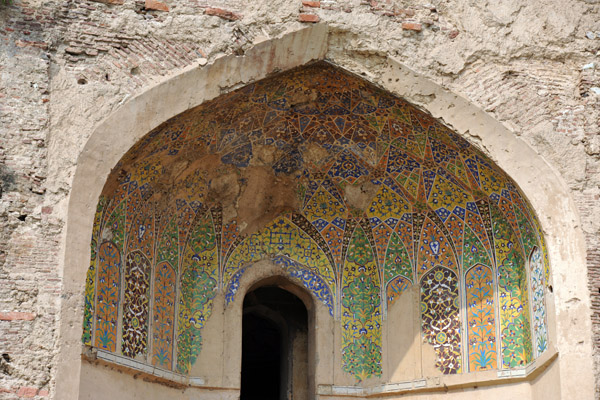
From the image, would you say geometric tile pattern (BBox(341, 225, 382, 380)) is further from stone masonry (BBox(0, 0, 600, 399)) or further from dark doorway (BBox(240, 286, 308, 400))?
stone masonry (BBox(0, 0, 600, 399))

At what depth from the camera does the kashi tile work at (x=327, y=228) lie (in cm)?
902

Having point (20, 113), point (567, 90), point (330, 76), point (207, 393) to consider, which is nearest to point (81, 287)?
point (20, 113)

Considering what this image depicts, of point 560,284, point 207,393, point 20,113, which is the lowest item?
point 207,393

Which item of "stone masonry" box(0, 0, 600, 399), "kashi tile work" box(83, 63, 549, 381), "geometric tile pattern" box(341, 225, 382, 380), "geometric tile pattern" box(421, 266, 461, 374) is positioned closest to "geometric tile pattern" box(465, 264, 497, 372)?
"kashi tile work" box(83, 63, 549, 381)

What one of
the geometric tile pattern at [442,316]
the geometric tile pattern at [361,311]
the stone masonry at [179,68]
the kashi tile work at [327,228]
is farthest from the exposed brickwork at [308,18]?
the geometric tile pattern at [442,316]

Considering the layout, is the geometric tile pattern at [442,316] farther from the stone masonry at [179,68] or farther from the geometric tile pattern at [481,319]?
the stone masonry at [179,68]

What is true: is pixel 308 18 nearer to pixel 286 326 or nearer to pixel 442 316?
pixel 442 316

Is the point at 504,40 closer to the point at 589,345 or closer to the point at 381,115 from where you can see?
the point at 381,115

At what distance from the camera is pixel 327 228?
10133mm

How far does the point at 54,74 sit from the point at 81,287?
65.7 inches

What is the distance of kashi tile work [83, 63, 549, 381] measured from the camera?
9016mm

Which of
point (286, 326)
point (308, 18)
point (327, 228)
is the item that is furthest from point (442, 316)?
point (308, 18)

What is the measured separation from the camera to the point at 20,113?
8.29 m

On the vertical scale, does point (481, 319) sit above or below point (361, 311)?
below
